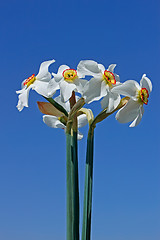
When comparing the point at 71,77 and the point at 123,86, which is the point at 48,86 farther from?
the point at 123,86

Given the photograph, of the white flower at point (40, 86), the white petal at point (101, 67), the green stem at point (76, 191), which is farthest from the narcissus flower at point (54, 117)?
the white petal at point (101, 67)

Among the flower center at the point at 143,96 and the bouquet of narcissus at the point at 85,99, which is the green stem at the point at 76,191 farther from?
the flower center at the point at 143,96

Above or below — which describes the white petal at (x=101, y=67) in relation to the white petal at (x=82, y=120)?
above

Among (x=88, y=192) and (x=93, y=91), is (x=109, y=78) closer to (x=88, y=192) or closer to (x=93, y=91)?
(x=93, y=91)

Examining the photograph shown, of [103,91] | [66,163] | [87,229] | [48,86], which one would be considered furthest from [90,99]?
[87,229]

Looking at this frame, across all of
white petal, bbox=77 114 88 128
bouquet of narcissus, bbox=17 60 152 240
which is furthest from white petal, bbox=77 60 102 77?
white petal, bbox=77 114 88 128

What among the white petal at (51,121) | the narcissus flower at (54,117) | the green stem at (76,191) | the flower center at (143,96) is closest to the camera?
the green stem at (76,191)

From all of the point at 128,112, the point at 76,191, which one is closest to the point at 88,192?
the point at 76,191
